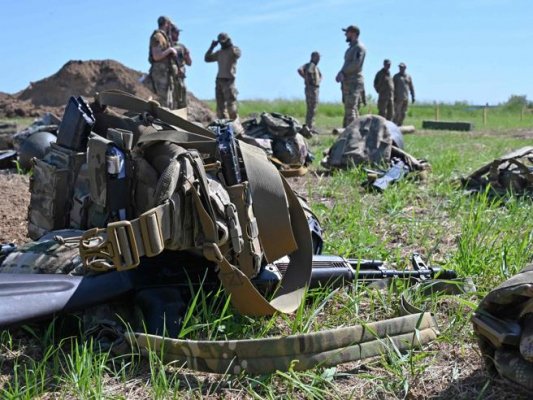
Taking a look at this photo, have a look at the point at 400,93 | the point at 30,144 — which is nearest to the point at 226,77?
the point at 30,144

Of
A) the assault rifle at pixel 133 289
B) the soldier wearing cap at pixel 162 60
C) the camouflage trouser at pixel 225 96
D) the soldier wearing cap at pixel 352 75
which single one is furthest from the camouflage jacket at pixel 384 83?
the assault rifle at pixel 133 289

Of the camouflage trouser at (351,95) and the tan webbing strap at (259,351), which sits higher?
the camouflage trouser at (351,95)

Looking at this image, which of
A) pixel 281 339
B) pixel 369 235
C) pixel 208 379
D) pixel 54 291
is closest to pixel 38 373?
pixel 54 291

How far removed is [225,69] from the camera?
1276 centimetres

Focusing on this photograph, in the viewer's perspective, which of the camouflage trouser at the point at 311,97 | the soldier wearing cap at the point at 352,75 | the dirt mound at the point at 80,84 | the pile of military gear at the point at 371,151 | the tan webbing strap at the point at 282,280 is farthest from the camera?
the dirt mound at the point at 80,84

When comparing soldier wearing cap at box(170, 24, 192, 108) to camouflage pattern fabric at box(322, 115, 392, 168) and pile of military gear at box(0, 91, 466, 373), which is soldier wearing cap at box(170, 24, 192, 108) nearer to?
camouflage pattern fabric at box(322, 115, 392, 168)

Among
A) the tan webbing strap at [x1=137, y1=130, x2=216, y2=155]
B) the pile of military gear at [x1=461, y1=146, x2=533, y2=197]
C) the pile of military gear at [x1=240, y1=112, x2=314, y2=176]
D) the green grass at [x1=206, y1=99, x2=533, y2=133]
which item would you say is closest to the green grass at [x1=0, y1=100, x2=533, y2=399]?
the tan webbing strap at [x1=137, y1=130, x2=216, y2=155]

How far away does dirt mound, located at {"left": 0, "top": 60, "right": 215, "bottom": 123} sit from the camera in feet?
70.7

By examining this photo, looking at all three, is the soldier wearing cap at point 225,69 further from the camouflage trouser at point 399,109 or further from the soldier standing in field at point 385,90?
the camouflage trouser at point 399,109

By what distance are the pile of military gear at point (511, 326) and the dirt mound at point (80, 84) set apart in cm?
1946

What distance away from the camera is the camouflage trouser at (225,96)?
1288cm

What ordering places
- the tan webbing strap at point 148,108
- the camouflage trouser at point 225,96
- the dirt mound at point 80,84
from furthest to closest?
the dirt mound at point 80,84 < the camouflage trouser at point 225,96 < the tan webbing strap at point 148,108

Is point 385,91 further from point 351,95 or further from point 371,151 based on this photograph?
point 371,151

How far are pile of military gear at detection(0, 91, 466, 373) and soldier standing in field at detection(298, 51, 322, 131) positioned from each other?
1362cm
